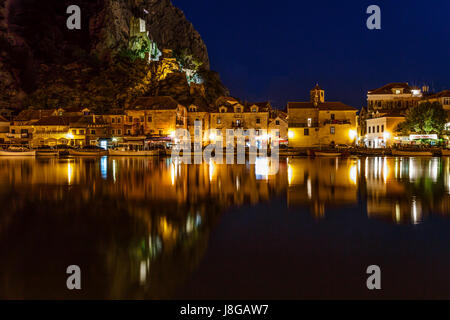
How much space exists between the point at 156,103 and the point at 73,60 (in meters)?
29.4

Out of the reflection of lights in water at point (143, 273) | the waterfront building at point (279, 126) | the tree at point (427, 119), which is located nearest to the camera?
the reflection of lights in water at point (143, 273)

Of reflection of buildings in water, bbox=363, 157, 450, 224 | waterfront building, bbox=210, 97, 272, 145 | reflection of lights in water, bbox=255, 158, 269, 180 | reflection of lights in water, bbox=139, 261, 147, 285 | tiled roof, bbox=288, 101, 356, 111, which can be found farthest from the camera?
waterfront building, bbox=210, 97, 272, 145

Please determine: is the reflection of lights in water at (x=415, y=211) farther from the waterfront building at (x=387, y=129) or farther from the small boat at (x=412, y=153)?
the waterfront building at (x=387, y=129)

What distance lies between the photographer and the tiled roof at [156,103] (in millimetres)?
47094

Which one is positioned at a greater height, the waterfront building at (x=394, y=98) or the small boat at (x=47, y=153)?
the waterfront building at (x=394, y=98)

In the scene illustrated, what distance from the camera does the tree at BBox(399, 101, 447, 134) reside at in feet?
130

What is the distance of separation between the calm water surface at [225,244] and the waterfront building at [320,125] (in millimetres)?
30345

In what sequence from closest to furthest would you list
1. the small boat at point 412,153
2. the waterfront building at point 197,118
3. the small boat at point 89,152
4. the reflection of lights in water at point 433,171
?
1. the reflection of lights in water at point 433,171
2. the small boat at point 412,153
3. the small boat at point 89,152
4. the waterfront building at point 197,118

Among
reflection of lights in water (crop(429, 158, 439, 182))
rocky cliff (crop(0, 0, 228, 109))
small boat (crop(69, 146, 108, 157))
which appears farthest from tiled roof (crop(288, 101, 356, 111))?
small boat (crop(69, 146, 108, 157))

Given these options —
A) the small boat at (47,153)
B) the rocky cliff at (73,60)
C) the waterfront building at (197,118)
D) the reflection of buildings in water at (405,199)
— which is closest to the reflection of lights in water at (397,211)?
the reflection of buildings in water at (405,199)

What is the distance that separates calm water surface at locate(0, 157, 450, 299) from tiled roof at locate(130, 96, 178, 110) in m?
36.0

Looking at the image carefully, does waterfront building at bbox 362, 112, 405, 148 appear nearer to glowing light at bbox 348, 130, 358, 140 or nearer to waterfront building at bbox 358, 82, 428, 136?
waterfront building at bbox 358, 82, 428, 136

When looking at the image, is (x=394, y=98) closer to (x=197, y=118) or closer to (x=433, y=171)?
(x=197, y=118)

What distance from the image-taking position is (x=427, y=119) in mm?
39500
